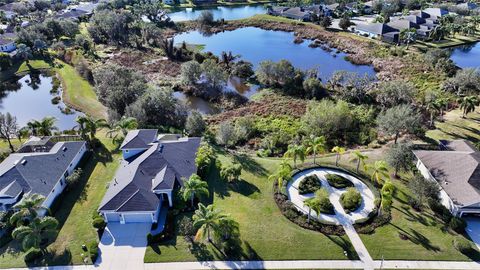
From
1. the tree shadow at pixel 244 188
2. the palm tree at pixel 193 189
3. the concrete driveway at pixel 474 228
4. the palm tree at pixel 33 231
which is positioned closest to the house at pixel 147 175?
the palm tree at pixel 193 189

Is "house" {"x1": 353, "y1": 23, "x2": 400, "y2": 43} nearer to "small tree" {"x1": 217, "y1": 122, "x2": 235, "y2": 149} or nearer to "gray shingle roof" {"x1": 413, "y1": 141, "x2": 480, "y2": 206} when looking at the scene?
"gray shingle roof" {"x1": 413, "y1": 141, "x2": 480, "y2": 206}

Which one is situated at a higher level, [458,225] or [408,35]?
[408,35]

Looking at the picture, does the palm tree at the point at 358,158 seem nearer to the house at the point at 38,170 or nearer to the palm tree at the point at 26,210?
the palm tree at the point at 26,210

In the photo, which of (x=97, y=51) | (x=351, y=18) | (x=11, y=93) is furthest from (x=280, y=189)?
(x=351, y=18)

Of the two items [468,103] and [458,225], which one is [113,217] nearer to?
[458,225]

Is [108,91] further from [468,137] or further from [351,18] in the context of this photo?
[351,18]

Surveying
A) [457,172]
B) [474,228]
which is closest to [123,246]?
[474,228]

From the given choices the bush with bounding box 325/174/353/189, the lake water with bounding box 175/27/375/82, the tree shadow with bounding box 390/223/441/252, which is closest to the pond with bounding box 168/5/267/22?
the lake water with bounding box 175/27/375/82
